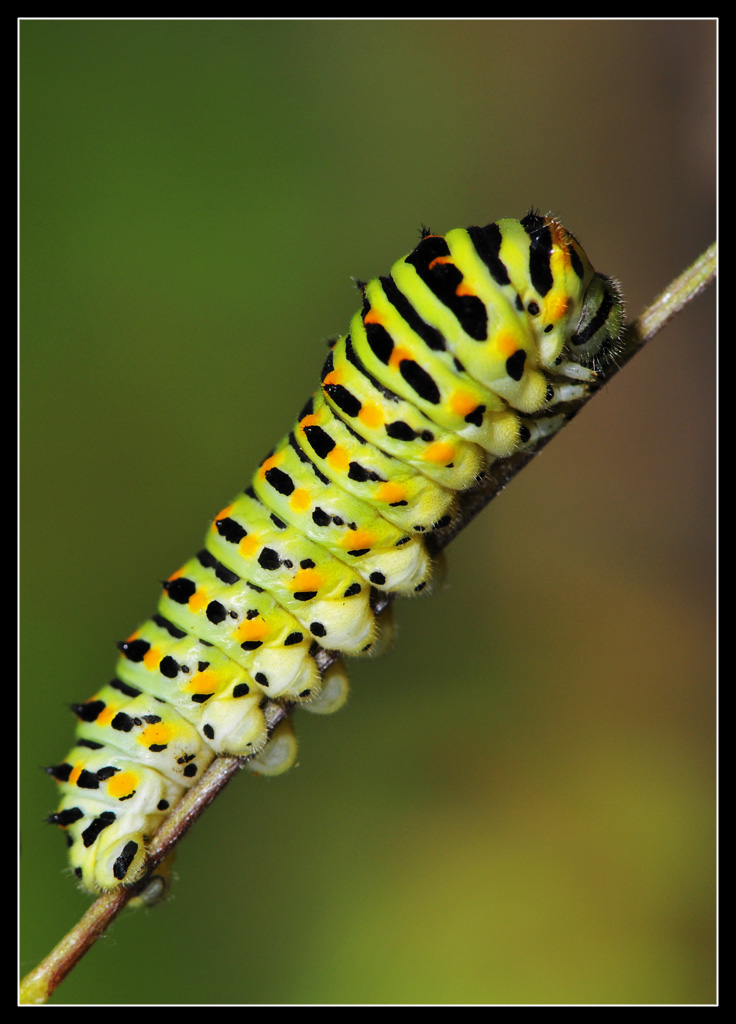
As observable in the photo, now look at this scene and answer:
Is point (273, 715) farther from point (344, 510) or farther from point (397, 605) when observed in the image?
point (397, 605)

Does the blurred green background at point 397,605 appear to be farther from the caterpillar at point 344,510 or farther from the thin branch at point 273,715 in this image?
the thin branch at point 273,715

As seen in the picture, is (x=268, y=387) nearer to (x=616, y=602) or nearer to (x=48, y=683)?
(x=48, y=683)

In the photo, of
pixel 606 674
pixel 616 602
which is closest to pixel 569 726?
pixel 606 674

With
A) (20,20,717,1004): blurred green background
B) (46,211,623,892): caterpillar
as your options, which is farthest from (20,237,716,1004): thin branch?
(20,20,717,1004): blurred green background

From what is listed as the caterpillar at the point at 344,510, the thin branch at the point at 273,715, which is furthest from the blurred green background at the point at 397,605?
the thin branch at the point at 273,715

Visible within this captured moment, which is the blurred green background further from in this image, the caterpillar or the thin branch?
the thin branch
